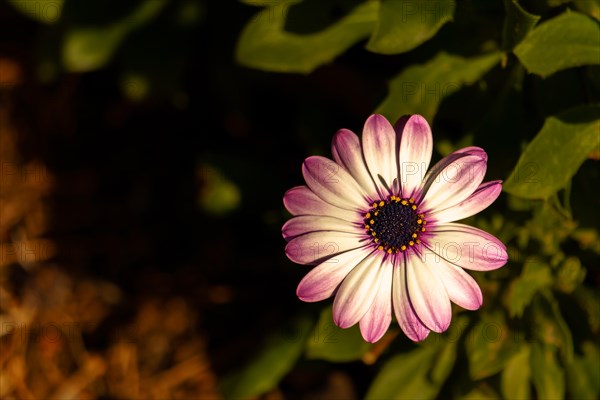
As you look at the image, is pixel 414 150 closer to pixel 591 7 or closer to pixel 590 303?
pixel 591 7

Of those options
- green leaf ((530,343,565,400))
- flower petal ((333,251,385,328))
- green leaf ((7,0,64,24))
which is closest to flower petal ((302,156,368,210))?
flower petal ((333,251,385,328))

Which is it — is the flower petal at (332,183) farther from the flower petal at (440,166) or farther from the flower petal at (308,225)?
the flower petal at (440,166)

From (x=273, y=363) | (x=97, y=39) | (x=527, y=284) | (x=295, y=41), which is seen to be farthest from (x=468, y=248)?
(x=97, y=39)

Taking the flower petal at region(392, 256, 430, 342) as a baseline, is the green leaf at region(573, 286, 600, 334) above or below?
below

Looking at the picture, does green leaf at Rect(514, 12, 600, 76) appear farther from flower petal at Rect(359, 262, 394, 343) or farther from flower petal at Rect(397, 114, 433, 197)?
flower petal at Rect(359, 262, 394, 343)

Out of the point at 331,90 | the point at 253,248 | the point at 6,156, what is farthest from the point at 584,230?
the point at 6,156

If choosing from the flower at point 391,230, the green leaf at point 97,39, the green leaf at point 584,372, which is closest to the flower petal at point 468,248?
the flower at point 391,230

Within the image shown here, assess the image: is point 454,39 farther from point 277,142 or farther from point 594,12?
point 277,142
